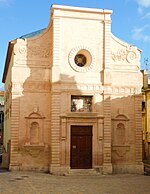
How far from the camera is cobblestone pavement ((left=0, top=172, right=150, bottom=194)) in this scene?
16608 millimetres

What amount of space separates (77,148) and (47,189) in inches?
294

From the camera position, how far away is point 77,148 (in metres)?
24.2

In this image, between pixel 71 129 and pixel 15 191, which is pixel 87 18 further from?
pixel 15 191

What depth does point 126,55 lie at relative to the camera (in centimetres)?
2616

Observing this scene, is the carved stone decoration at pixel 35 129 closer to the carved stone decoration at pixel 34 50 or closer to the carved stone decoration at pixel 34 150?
the carved stone decoration at pixel 34 150

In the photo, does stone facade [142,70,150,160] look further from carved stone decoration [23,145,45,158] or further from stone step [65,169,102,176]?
carved stone decoration [23,145,45,158]

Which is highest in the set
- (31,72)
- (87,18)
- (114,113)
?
(87,18)

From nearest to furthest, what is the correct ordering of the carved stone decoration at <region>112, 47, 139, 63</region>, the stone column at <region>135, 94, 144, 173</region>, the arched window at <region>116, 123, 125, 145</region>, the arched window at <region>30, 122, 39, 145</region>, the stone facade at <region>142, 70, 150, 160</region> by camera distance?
the arched window at <region>30, 122, 39, 145</region>
the stone column at <region>135, 94, 144, 173</region>
the arched window at <region>116, 123, 125, 145</region>
the carved stone decoration at <region>112, 47, 139, 63</region>
the stone facade at <region>142, 70, 150, 160</region>

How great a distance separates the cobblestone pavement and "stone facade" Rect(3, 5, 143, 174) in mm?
1774

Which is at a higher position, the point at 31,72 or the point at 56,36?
the point at 56,36

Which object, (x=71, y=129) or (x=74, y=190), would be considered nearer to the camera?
(x=74, y=190)

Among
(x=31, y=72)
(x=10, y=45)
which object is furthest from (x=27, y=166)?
(x=10, y=45)

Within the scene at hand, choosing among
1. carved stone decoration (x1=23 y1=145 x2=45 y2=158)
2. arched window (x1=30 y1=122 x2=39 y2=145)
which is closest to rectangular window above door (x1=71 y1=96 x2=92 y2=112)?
arched window (x1=30 y1=122 x2=39 y2=145)

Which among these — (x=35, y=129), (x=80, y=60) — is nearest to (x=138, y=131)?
(x=80, y=60)
